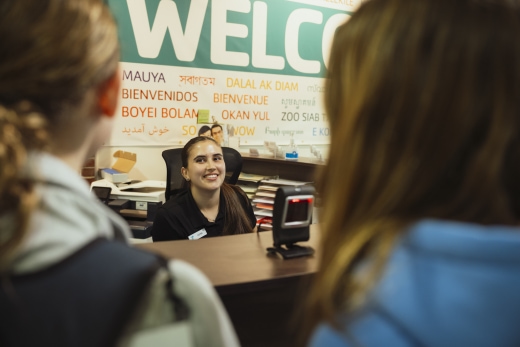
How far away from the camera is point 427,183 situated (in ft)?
2.08

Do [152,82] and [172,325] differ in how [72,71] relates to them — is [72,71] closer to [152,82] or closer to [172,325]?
[172,325]

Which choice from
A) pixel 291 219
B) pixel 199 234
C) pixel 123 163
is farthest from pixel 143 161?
pixel 291 219

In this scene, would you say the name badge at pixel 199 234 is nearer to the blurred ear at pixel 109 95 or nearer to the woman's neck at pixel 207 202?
the woman's neck at pixel 207 202

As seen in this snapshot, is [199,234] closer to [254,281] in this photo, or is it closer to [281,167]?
[254,281]

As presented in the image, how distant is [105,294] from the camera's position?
63 centimetres

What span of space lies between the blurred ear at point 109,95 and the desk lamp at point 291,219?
35.2 inches

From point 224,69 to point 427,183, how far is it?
432 cm

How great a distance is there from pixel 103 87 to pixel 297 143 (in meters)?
4.82

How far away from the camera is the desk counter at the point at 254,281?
1361mm

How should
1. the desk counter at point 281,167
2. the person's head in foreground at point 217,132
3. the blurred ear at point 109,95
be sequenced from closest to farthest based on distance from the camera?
the blurred ear at point 109,95 < the desk counter at point 281,167 < the person's head in foreground at point 217,132

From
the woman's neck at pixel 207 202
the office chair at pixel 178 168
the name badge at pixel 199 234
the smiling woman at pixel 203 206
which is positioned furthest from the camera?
the office chair at pixel 178 168

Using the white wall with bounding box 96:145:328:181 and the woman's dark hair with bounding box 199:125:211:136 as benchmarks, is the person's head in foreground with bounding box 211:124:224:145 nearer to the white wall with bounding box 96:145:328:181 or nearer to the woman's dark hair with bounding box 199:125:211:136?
the woman's dark hair with bounding box 199:125:211:136

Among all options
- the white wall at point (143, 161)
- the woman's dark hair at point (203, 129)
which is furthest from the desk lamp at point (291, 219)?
the woman's dark hair at point (203, 129)

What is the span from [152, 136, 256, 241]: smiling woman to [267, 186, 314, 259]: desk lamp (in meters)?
1.02
